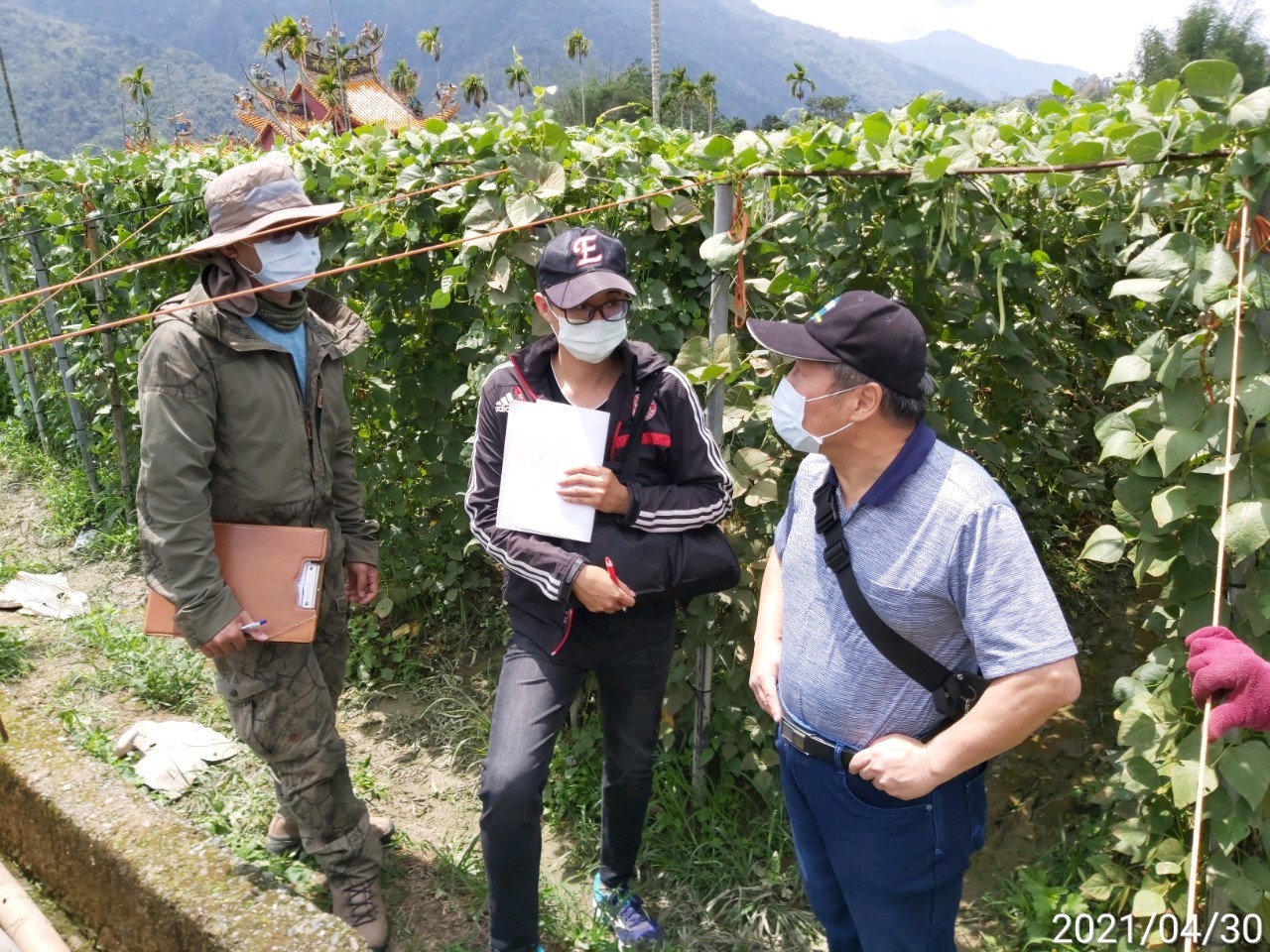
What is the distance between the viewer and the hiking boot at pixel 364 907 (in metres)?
2.57

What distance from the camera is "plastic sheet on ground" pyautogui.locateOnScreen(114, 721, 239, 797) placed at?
3.22 meters

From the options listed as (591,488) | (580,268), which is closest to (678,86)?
(580,268)

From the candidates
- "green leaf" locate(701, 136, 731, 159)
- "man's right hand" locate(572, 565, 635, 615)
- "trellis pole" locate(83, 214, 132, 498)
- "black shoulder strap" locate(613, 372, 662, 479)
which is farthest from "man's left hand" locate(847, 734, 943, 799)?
"trellis pole" locate(83, 214, 132, 498)

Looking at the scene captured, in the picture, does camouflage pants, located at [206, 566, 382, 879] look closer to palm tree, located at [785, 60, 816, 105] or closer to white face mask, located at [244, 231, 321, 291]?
white face mask, located at [244, 231, 321, 291]

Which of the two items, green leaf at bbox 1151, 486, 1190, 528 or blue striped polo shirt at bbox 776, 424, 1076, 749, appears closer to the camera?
blue striped polo shirt at bbox 776, 424, 1076, 749

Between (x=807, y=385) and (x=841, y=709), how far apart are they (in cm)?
63

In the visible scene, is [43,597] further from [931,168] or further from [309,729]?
[931,168]

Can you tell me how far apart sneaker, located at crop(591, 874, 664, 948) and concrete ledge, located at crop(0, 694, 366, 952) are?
0.79 metres

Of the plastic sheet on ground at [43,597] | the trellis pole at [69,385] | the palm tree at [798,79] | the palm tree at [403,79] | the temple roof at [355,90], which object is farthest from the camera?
the palm tree at [403,79]

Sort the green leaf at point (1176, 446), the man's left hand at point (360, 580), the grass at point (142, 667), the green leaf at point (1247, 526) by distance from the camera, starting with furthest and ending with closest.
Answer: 1. the grass at point (142, 667)
2. the man's left hand at point (360, 580)
3. the green leaf at point (1176, 446)
4. the green leaf at point (1247, 526)

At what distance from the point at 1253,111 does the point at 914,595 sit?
105 cm

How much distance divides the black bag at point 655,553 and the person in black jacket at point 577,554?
18 millimetres

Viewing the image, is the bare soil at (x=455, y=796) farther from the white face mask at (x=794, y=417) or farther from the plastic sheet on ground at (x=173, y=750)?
the white face mask at (x=794, y=417)

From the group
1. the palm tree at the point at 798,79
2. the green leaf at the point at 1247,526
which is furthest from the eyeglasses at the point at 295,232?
the palm tree at the point at 798,79
